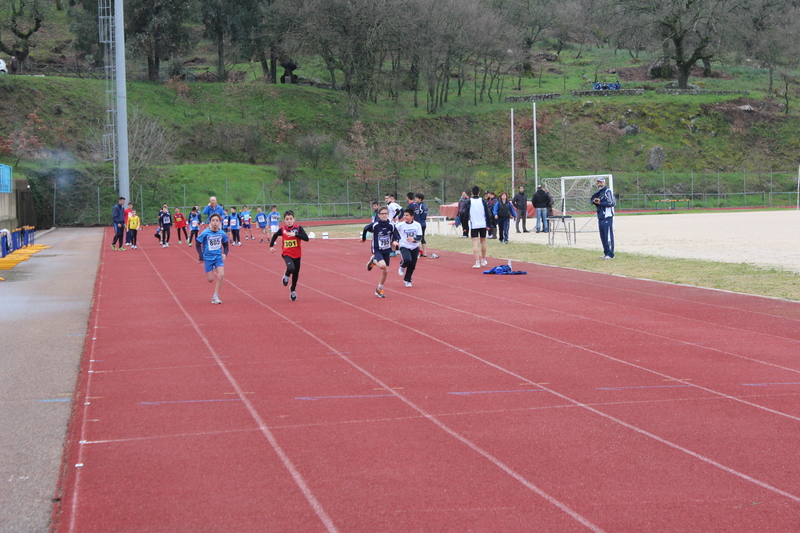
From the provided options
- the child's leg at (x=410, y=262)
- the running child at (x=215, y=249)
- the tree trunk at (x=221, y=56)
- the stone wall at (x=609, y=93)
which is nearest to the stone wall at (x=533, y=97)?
the stone wall at (x=609, y=93)

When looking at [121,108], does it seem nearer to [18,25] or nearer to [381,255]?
[381,255]

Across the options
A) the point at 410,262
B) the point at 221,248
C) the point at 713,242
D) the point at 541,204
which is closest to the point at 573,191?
the point at 541,204

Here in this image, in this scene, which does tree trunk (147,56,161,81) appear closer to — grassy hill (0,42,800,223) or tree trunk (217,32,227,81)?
grassy hill (0,42,800,223)

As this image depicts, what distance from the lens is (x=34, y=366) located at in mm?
8922

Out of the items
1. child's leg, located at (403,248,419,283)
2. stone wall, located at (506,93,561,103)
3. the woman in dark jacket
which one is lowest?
child's leg, located at (403,248,419,283)

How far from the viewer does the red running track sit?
4.75m

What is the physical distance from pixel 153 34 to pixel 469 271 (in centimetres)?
5547

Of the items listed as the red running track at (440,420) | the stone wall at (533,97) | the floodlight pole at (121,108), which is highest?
the stone wall at (533,97)

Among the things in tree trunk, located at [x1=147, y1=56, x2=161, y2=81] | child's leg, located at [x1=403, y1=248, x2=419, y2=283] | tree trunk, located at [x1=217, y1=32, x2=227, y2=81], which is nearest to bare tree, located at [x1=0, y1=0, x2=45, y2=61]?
tree trunk, located at [x1=147, y1=56, x2=161, y2=81]

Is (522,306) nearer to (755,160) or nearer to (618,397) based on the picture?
(618,397)

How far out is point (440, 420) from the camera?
6.61m

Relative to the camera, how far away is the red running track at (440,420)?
15.6ft

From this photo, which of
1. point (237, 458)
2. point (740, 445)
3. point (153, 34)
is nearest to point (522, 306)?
point (740, 445)

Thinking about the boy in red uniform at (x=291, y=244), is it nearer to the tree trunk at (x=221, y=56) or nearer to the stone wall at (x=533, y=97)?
the tree trunk at (x=221, y=56)
